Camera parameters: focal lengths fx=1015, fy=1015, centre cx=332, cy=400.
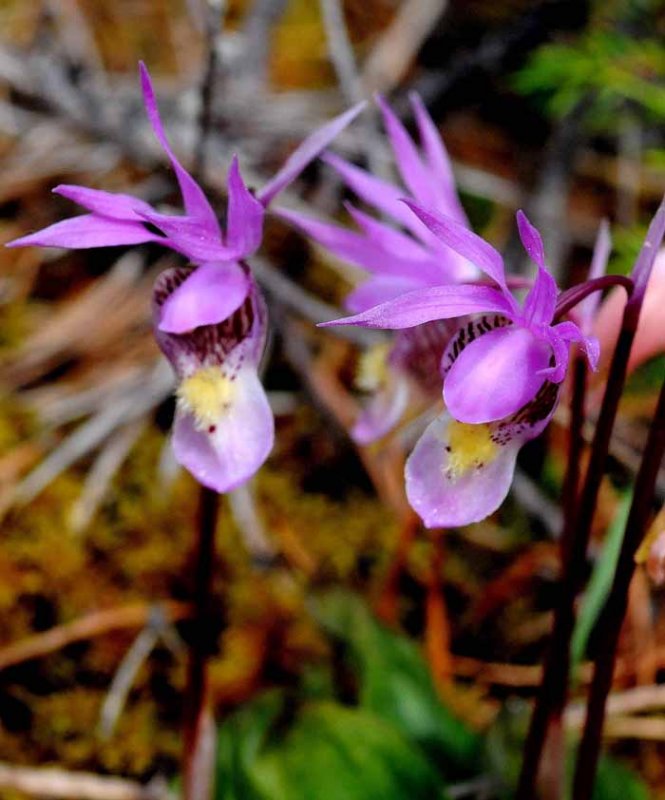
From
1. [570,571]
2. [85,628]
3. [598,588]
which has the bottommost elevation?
[85,628]

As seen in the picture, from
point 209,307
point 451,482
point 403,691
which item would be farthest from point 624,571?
point 403,691

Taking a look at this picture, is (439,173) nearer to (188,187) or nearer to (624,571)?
(188,187)

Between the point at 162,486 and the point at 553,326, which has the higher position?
the point at 553,326

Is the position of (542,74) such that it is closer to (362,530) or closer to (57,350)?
(362,530)

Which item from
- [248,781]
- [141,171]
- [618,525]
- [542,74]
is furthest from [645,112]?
[248,781]

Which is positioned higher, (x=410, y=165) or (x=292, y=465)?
(x=410, y=165)

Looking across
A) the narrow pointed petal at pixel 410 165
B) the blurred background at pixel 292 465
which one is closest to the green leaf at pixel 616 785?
the blurred background at pixel 292 465

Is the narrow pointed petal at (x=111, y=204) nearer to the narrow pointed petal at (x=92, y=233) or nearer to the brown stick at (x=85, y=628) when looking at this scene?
the narrow pointed petal at (x=92, y=233)

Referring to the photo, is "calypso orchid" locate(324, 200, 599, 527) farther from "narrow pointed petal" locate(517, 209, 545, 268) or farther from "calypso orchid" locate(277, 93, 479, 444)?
"calypso orchid" locate(277, 93, 479, 444)
